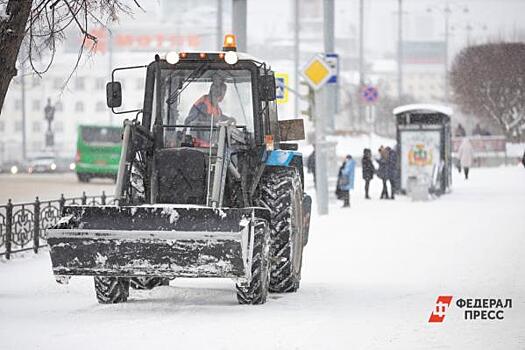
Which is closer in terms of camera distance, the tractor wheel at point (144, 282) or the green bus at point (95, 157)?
the tractor wheel at point (144, 282)

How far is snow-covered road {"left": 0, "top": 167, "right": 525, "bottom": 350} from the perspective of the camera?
9617mm

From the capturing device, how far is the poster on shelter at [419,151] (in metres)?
36.3

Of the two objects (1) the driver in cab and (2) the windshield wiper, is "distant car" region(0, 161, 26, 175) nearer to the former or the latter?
(2) the windshield wiper

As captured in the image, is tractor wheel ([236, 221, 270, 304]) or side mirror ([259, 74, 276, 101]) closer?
tractor wheel ([236, 221, 270, 304])

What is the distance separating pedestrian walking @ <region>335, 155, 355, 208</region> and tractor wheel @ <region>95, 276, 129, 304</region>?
19335 millimetres

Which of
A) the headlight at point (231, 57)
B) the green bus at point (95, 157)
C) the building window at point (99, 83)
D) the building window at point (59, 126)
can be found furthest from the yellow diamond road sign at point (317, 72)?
the building window at point (59, 126)

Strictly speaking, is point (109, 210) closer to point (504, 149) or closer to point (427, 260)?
point (427, 260)

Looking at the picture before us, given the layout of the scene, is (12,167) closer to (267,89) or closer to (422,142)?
(422,142)

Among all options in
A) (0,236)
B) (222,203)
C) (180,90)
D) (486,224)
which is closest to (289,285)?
(222,203)

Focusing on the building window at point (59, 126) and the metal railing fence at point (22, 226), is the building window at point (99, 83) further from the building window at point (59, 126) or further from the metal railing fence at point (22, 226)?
the metal railing fence at point (22, 226)

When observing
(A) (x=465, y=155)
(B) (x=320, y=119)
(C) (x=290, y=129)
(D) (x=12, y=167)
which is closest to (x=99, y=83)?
(D) (x=12, y=167)

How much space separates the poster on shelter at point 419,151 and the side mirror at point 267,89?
77.1 feet

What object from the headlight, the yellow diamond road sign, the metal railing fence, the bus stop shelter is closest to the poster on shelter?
the bus stop shelter

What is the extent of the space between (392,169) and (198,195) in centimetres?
2408
